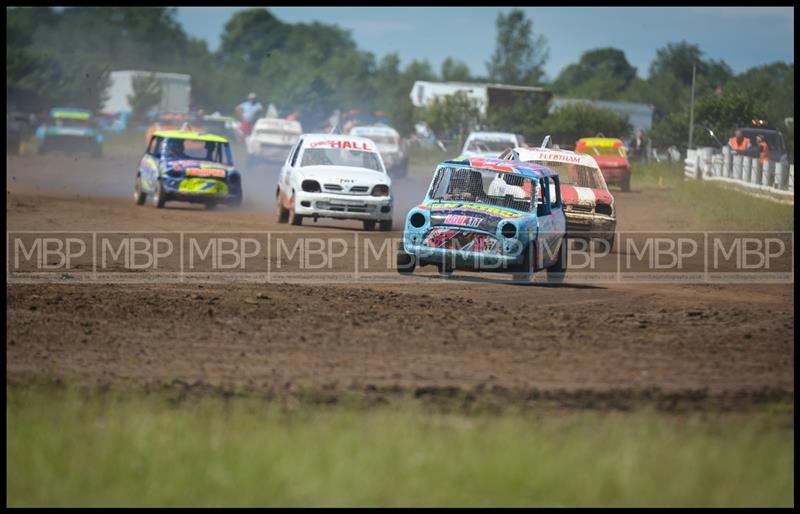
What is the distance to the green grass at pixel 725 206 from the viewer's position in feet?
87.5

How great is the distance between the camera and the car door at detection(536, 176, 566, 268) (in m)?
15.4

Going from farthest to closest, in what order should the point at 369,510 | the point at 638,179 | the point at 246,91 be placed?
1. the point at 246,91
2. the point at 638,179
3. the point at 369,510

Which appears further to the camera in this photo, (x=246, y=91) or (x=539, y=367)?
(x=246, y=91)

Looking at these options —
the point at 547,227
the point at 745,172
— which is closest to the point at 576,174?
the point at 547,227

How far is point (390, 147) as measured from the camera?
1619 inches

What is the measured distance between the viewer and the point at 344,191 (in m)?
21.5

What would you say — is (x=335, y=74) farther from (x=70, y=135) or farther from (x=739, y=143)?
(x=739, y=143)

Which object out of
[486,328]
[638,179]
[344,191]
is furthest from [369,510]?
[638,179]

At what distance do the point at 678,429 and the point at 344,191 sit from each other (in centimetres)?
1384

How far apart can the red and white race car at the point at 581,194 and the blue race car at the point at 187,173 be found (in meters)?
6.62

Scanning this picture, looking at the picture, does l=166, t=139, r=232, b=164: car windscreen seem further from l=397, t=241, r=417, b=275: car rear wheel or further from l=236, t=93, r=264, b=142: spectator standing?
l=236, t=93, r=264, b=142: spectator standing

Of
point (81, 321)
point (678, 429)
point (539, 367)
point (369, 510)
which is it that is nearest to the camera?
point (369, 510)

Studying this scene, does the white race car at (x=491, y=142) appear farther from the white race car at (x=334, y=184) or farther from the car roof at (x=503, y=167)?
the car roof at (x=503, y=167)

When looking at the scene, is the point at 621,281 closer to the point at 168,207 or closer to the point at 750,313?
the point at 750,313
